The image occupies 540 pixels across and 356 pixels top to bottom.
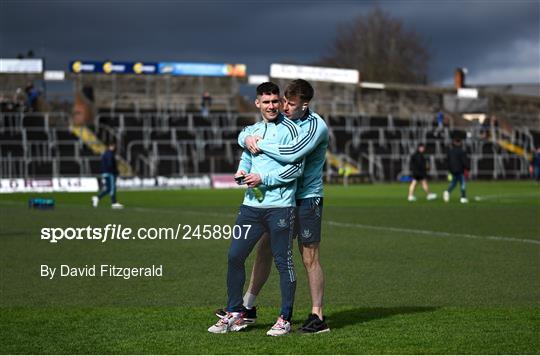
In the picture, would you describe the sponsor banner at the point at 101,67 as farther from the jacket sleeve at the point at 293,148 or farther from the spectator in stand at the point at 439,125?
the jacket sleeve at the point at 293,148

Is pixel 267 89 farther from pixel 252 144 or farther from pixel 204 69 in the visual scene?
pixel 204 69

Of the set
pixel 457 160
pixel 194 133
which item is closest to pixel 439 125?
pixel 194 133

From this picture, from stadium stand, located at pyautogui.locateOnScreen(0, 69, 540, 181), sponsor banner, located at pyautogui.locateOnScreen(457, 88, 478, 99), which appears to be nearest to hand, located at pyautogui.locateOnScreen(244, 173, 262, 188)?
stadium stand, located at pyautogui.locateOnScreen(0, 69, 540, 181)

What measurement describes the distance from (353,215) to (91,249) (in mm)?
10066

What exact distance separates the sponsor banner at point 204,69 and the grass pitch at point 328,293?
4306 cm

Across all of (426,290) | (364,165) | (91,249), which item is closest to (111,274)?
(91,249)

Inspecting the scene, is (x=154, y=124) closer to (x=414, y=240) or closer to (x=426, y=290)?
(x=414, y=240)

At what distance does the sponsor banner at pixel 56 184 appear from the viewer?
42.5 metres

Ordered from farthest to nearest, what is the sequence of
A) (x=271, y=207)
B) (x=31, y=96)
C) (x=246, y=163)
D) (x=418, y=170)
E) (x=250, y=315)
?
(x=31, y=96) < (x=418, y=170) < (x=250, y=315) < (x=246, y=163) < (x=271, y=207)

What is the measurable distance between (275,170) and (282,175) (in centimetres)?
8

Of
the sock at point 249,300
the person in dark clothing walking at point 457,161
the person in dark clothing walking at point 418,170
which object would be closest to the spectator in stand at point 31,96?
the person in dark clothing walking at point 418,170

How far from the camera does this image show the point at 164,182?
155 ft

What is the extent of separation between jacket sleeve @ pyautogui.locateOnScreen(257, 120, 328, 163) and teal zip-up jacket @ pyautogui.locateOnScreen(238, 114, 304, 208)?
0.05 m

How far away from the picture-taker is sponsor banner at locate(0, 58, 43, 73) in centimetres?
6419
